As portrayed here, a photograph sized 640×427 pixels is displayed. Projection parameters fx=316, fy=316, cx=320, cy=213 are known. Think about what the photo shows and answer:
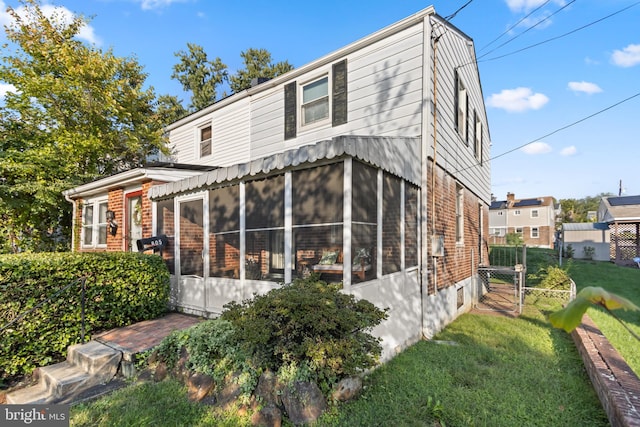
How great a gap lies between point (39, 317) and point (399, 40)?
7.91 m

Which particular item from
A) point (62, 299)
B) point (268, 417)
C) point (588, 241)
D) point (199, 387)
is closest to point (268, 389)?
point (268, 417)

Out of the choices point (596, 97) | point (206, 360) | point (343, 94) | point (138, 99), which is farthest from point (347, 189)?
point (138, 99)

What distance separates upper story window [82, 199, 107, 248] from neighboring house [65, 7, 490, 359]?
0.10m

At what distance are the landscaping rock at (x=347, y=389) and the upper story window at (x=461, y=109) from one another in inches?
273

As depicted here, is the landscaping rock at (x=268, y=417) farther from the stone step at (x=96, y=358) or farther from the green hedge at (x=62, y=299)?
the green hedge at (x=62, y=299)

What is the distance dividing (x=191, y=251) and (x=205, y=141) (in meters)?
5.78

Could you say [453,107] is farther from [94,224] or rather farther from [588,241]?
[588,241]

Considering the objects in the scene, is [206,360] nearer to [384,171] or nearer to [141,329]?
[141,329]

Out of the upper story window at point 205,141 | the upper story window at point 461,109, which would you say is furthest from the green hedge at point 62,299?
the upper story window at point 461,109

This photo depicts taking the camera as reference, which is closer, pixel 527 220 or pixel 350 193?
pixel 350 193

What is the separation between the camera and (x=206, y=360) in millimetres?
3846

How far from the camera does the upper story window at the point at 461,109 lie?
822cm

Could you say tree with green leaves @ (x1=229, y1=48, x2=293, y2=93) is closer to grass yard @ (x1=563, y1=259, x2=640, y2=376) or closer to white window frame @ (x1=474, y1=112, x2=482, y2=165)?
white window frame @ (x1=474, y1=112, x2=482, y2=165)

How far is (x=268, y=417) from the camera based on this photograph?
3174 millimetres
